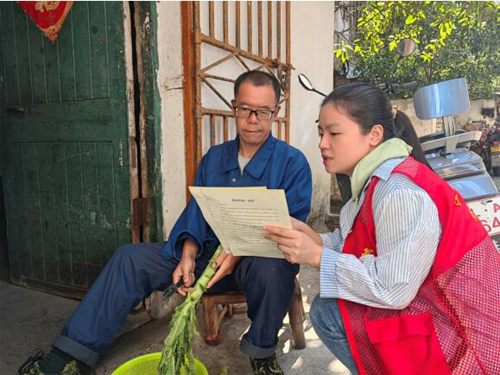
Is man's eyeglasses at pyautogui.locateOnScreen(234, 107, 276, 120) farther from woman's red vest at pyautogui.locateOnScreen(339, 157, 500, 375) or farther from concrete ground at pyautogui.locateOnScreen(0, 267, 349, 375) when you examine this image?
concrete ground at pyautogui.locateOnScreen(0, 267, 349, 375)

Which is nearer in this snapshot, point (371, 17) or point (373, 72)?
point (371, 17)

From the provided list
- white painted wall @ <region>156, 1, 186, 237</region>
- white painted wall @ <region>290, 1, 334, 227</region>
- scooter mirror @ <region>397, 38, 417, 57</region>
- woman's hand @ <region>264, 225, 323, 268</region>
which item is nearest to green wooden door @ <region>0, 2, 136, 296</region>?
white painted wall @ <region>156, 1, 186, 237</region>

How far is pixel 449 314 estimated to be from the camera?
3.50 feet

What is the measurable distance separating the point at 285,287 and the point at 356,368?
452 mm

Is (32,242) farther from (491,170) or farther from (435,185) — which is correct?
(491,170)

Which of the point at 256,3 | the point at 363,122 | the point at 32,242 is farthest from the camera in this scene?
the point at 256,3

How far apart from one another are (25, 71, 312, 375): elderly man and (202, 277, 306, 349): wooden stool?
50 millimetres

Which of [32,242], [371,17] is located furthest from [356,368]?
[371,17]

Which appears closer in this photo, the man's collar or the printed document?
the printed document

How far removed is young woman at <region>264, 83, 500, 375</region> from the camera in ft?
3.43

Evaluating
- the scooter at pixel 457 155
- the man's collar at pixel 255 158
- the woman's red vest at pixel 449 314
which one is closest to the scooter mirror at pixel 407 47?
the scooter at pixel 457 155

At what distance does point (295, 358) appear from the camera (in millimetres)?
1978

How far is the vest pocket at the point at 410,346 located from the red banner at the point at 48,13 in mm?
2395

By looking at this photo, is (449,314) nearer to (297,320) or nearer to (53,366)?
(297,320)
